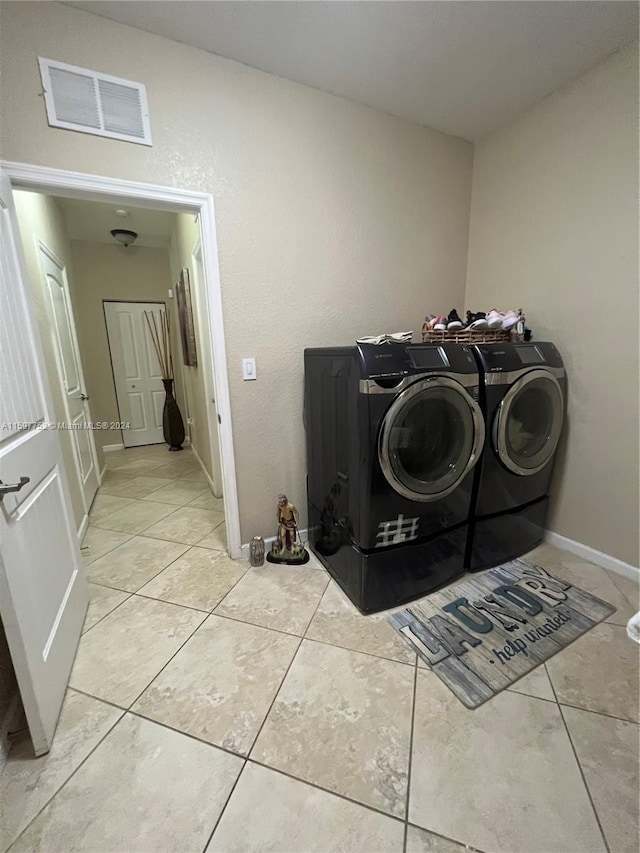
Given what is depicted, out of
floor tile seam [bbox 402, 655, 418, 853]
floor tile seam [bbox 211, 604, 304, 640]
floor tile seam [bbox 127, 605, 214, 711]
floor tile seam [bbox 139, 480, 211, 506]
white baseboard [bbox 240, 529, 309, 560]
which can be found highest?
white baseboard [bbox 240, 529, 309, 560]

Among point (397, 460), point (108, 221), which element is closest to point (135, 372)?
point (108, 221)

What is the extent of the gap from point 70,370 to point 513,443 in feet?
10.5

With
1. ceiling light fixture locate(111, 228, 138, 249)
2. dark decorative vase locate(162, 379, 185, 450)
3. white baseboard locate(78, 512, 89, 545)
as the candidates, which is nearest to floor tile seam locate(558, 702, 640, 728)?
white baseboard locate(78, 512, 89, 545)

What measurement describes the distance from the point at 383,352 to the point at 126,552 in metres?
1.98

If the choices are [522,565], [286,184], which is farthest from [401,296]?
[522,565]

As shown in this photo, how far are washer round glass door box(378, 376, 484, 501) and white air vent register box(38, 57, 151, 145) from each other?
1.63 m

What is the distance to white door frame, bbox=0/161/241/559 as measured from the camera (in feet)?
4.44

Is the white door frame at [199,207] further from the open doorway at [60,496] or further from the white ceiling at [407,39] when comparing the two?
the white ceiling at [407,39]

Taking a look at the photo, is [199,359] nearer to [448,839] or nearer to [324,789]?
[324,789]

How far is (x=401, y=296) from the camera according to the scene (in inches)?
87.1

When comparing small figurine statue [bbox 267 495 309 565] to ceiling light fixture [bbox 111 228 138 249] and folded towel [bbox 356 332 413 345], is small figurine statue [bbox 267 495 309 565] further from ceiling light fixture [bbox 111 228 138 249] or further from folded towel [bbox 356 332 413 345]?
ceiling light fixture [bbox 111 228 138 249]

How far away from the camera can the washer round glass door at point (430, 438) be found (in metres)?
1.38

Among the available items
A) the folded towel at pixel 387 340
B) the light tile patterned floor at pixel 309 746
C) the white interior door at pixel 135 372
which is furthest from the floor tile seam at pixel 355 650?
the white interior door at pixel 135 372

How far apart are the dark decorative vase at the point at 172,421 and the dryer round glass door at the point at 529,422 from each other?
3.82 meters
